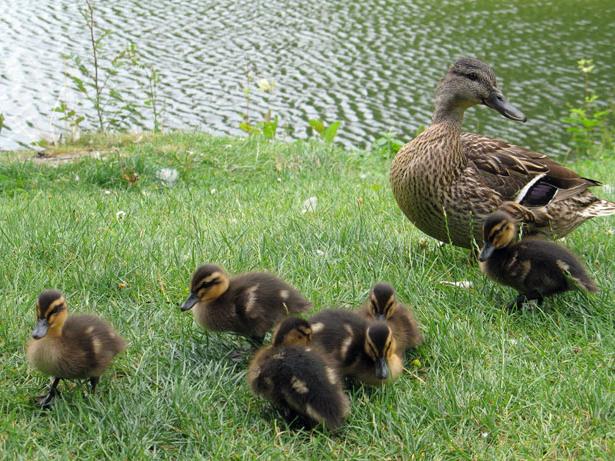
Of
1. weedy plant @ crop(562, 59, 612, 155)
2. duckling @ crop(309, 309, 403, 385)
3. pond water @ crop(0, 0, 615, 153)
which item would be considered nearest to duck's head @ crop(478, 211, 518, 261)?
duckling @ crop(309, 309, 403, 385)

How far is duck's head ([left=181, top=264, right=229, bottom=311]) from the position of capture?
3896 mm

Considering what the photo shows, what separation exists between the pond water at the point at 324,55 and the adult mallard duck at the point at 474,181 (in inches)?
325

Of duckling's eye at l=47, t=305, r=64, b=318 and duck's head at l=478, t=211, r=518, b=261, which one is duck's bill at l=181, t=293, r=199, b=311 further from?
duck's head at l=478, t=211, r=518, b=261

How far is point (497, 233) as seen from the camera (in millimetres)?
4434

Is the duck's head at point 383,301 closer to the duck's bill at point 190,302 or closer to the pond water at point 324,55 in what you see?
the duck's bill at point 190,302

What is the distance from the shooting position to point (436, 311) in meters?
4.33

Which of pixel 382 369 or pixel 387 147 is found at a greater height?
pixel 382 369

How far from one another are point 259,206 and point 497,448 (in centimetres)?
388

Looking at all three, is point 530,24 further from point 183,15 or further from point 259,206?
point 259,206

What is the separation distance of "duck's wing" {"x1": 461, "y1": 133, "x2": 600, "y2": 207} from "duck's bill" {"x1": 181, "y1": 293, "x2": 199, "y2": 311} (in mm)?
2258

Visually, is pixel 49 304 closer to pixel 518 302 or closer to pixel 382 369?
pixel 382 369

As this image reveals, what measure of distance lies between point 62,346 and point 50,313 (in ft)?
0.50

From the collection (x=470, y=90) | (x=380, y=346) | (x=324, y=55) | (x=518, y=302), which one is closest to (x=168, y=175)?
(x=470, y=90)

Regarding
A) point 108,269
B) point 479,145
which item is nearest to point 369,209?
point 479,145
